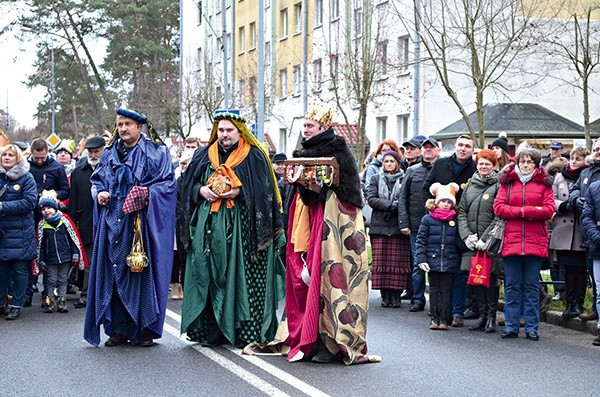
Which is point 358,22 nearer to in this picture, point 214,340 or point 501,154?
point 501,154

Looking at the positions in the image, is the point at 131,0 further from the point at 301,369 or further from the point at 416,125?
the point at 301,369

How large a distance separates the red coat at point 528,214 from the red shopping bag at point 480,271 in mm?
380

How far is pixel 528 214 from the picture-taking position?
11.3 meters

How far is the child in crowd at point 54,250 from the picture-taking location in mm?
13688

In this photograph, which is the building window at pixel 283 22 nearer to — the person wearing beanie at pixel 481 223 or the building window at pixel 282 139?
the building window at pixel 282 139

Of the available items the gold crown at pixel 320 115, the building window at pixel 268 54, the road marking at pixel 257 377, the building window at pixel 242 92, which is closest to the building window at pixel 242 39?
the building window at pixel 242 92

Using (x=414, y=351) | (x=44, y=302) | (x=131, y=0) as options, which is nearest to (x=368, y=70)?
(x=44, y=302)

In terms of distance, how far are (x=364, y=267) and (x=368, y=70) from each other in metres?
21.9

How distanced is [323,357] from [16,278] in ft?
16.1

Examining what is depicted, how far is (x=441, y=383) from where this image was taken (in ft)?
28.5

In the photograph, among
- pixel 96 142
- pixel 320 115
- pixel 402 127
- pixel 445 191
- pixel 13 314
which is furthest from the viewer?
pixel 402 127

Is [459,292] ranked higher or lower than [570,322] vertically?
higher

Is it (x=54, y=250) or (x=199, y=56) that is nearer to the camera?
(x=54, y=250)

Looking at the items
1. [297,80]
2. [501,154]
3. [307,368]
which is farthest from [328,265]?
[297,80]
